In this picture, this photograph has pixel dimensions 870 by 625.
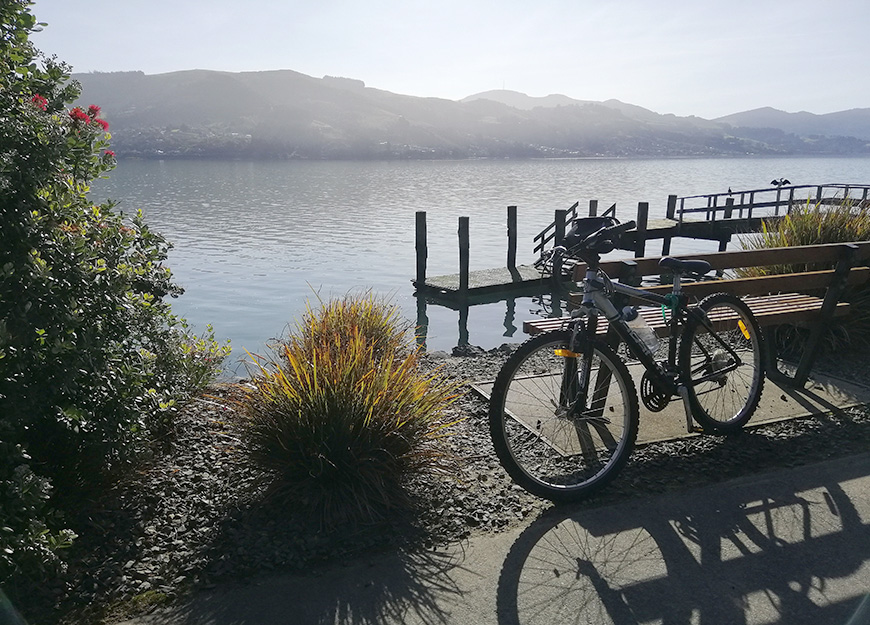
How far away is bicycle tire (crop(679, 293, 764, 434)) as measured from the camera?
438 cm

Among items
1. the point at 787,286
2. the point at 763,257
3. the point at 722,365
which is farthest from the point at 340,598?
the point at 787,286

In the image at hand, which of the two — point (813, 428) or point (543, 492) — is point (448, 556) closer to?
point (543, 492)

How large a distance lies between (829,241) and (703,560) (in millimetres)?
5570

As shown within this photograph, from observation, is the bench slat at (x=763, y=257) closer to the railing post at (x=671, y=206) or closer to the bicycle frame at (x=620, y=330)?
the bicycle frame at (x=620, y=330)

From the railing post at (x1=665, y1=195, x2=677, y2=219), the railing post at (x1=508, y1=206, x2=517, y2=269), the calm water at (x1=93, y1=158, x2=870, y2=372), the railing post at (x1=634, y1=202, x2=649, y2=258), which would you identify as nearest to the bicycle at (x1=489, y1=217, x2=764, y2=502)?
the calm water at (x1=93, y1=158, x2=870, y2=372)

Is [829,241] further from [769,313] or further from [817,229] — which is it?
[769,313]

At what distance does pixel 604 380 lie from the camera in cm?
417

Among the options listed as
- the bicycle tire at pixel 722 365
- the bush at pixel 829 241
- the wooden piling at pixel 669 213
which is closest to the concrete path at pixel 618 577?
the bicycle tire at pixel 722 365

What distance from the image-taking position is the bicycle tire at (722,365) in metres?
4.38

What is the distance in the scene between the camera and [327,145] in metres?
149

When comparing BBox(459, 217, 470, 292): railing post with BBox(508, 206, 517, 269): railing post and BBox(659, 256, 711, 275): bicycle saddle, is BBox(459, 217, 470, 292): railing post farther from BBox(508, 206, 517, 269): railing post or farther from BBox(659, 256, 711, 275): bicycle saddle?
BBox(659, 256, 711, 275): bicycle saddle

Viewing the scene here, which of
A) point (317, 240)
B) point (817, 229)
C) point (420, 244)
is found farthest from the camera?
point (317, 240)

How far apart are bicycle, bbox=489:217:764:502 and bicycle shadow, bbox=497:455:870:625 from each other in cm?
38

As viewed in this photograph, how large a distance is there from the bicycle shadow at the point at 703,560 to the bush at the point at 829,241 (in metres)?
3.13
